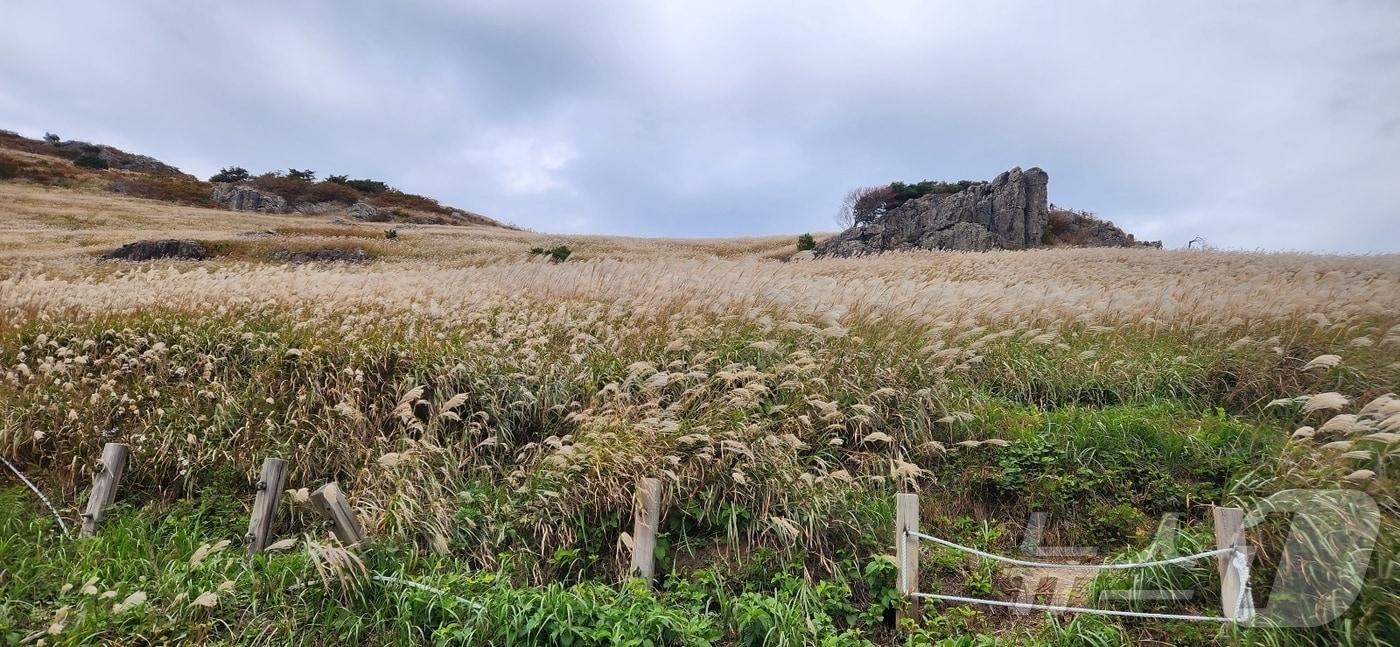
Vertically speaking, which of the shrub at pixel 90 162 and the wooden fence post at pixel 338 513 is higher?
the shrub at pixel 90 162

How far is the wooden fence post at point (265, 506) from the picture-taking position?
Answer: 4586 mm

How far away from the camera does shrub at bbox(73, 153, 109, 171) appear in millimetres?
53681

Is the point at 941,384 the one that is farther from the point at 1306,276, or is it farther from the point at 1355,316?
the point at 1306,276

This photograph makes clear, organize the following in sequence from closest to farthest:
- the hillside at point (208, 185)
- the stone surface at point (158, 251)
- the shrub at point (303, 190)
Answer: the stone surface at point (158, 251), the hillside at point (208, 185), the shrub at point (303, 190)

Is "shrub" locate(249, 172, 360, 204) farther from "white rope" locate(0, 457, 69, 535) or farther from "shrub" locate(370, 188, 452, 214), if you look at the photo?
"white rope" locate(0, 457, 69, 535)

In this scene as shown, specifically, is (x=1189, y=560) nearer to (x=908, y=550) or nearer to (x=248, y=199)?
(x=908, y=550)

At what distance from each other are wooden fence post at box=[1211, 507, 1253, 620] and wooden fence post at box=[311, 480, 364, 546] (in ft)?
16.2

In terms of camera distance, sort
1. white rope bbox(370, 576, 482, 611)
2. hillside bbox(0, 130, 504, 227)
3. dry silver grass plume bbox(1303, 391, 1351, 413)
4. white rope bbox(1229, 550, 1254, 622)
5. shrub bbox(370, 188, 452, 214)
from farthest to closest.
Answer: shrub bbox(370, 188, 452, 214)
hillside bbox(0, 130, 504, 227)
white rope bbox(370, 576, 482, 611)
dry silver grass plume bbox(1303, 391, 1351, 413)
white rope bbox(1229, 550, 1254, 622)

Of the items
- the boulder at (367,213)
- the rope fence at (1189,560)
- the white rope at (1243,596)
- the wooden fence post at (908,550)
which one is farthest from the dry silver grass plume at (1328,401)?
the boulder at (367,213)

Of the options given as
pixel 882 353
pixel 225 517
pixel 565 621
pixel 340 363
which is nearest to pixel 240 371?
pixel 340 363

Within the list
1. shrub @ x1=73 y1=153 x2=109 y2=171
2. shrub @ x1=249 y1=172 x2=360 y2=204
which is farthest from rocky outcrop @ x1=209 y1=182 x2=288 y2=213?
shrub @ x1=73 y1=153 x2=109 y2=171

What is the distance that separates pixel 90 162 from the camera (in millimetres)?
54156

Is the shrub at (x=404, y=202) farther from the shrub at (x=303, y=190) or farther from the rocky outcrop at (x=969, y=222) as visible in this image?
the rocky outcrop at (x=969, y=222)

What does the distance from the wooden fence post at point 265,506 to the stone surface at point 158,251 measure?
27339 mm
